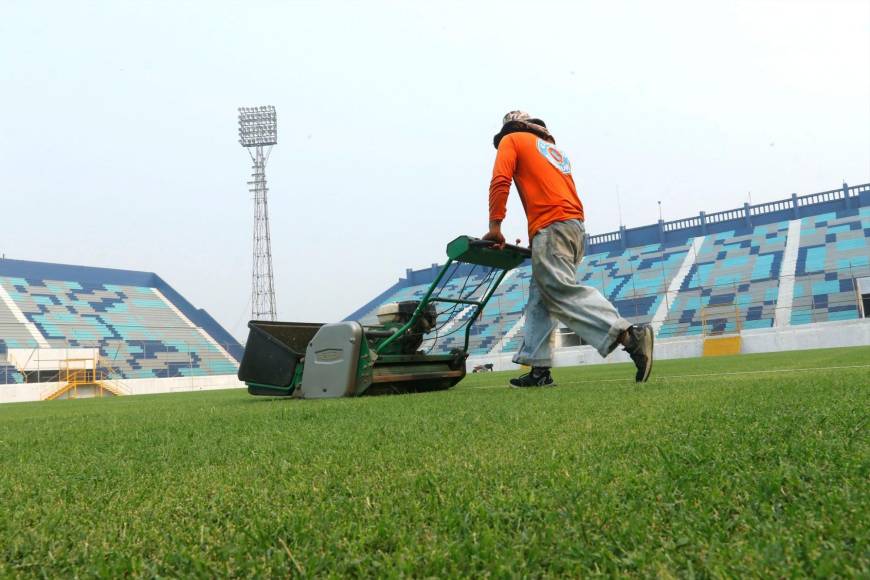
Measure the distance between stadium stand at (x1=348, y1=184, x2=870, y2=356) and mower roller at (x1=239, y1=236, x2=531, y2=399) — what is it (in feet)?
36.8

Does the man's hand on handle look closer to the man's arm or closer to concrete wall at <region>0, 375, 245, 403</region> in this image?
the man's arm

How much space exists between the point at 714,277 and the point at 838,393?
26.6 metres

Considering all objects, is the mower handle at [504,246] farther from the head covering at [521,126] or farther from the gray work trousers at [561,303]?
the head covering at [521,126]

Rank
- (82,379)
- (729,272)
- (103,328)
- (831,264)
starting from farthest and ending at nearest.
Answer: (103,328)
(729,272)
(831,264)
(82,379)

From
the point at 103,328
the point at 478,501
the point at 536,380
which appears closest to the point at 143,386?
the point at 103,328

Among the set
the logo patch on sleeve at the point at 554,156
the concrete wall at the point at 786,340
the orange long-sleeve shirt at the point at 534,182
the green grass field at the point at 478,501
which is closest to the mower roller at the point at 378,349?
the orange long-sleeve shirt at the point at 534,182

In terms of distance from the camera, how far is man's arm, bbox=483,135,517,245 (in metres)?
4.18

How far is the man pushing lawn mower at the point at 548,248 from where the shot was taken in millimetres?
3846

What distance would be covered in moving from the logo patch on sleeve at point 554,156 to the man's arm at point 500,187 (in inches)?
8.5

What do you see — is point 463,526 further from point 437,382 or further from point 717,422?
point 437,382

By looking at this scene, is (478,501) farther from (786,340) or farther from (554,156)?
(786,340)

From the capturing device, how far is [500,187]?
4.17 m

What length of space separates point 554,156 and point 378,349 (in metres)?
1.76

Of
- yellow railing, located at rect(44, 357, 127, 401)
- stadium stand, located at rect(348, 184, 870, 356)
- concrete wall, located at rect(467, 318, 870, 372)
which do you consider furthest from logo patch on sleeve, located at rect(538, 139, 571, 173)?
yellow railing, located at rect(44, 357, 127, 401)
